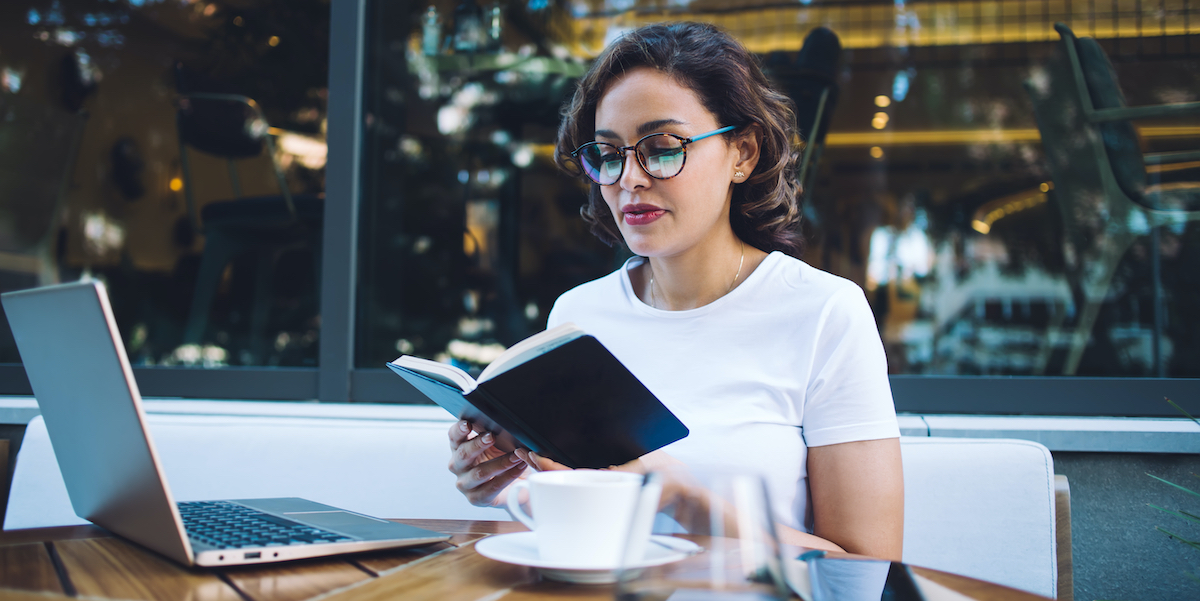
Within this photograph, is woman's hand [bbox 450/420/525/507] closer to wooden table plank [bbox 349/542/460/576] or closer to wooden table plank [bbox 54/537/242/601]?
wooden table plank [bbox 349/542/460/576]

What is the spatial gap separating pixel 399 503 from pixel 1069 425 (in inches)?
59.5

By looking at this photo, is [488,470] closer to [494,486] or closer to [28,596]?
[494,486]

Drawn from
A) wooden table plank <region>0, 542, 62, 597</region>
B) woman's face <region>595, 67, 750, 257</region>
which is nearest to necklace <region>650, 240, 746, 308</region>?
woman's face <region>595, 67, 750, 257</region>

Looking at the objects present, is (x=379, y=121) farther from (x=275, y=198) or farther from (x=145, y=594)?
(x=145, y=594)

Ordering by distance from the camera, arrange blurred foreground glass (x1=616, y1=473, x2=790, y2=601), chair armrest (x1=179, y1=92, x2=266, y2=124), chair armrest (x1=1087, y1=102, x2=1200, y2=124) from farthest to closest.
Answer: chair armrest (x1=179, y1=92, x2=266, y2=124), chair armrest (x1=1087, y1=102, x2=1200, y2=124), blurred foreground glass (x1=616, y1=473, x2=790, y2=601)

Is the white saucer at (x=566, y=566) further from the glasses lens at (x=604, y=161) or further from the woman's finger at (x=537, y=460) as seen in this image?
the glasses lens at (x=604, y=161)

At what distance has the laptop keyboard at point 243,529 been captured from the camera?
0.71 meters

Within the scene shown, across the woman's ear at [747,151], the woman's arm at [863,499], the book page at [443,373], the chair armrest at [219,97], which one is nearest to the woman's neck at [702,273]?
the woman's ear at [747,151]

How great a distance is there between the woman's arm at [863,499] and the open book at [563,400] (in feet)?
1.11

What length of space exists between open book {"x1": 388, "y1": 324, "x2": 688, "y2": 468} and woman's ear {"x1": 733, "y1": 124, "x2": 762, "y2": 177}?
68 cm

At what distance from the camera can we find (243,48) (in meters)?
3.60

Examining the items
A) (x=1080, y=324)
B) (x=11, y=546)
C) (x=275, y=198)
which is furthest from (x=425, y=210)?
(x=1080, y=324)

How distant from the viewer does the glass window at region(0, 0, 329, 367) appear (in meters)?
3.30

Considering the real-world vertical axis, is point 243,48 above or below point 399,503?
above
